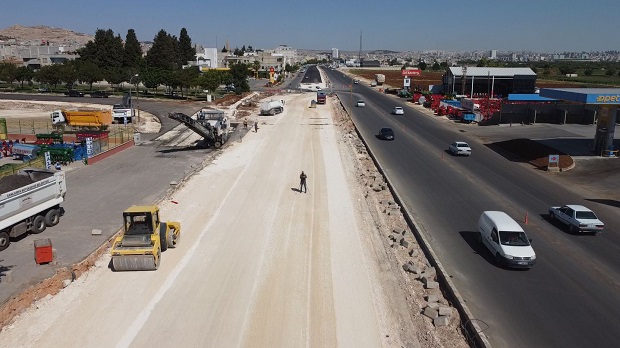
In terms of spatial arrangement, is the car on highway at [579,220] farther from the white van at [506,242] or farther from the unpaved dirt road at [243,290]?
the unpaved dirt road at [243,290]

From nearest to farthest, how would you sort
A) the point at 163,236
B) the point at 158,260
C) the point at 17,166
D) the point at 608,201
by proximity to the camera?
1. the point at 158,260
2. the point at 163,236
3. the point at 608,201
4. the point at 17,166

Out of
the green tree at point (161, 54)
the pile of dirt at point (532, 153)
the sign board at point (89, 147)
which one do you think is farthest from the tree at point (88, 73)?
the pile of dirt at point (532, 153)

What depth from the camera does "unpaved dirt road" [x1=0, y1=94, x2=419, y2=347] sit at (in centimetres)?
1498

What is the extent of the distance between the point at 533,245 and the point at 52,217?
23747mm

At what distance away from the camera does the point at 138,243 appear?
19203 mm

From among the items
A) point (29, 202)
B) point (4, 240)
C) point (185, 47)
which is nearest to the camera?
point (4, 240)

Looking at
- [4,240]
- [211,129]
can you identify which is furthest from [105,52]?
[4,240]

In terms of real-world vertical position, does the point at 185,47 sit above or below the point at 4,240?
above

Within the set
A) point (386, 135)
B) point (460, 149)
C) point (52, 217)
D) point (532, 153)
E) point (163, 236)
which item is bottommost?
point (52, 217)

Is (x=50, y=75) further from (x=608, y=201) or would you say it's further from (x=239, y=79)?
(x=608, y=201)

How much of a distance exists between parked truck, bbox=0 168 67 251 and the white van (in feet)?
69.7

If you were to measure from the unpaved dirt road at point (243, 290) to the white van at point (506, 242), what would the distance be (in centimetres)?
502

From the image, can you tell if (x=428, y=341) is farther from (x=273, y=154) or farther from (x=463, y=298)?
(x=273, y=154)

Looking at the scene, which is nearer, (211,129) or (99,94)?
(211,129)
